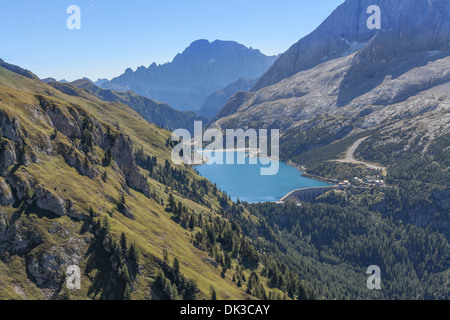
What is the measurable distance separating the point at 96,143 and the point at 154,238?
153ft

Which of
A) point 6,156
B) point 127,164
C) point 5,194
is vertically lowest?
point 127,164

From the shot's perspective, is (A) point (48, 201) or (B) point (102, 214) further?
(B) point (102, 214)

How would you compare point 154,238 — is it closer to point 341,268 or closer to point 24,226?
point 24,226

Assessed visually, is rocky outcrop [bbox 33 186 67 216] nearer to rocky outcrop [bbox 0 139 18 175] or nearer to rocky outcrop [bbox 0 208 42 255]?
rocky outcrop [bbox 0 208 42 255]

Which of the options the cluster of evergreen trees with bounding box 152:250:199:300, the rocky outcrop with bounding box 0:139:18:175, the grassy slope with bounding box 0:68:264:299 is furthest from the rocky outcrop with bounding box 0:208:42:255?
the cluster of evergreen trees with bounding box 152:250:199:300

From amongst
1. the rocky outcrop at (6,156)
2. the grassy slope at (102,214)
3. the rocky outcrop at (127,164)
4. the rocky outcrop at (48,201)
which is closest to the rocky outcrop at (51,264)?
the grassy slope at (102,214)

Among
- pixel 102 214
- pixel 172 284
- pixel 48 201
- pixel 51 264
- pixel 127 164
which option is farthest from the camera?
pixel 127 164

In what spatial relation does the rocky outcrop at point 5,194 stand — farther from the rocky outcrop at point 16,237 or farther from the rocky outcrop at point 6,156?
the rocky outcrop at point 6,156

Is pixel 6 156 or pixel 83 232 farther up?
pixel 6 156

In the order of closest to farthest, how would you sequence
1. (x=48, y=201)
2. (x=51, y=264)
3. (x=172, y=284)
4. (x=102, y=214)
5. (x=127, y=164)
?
(x=51, y=264), (x=48, y=201), (x=172, y=284), (x=102, y=214), (x=127, y=164)

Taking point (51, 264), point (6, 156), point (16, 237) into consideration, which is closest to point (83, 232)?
point (51, 264)

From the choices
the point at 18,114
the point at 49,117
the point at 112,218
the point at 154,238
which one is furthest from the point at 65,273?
the point at 49,117

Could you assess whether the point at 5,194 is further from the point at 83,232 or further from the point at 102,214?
the point at 102,214
